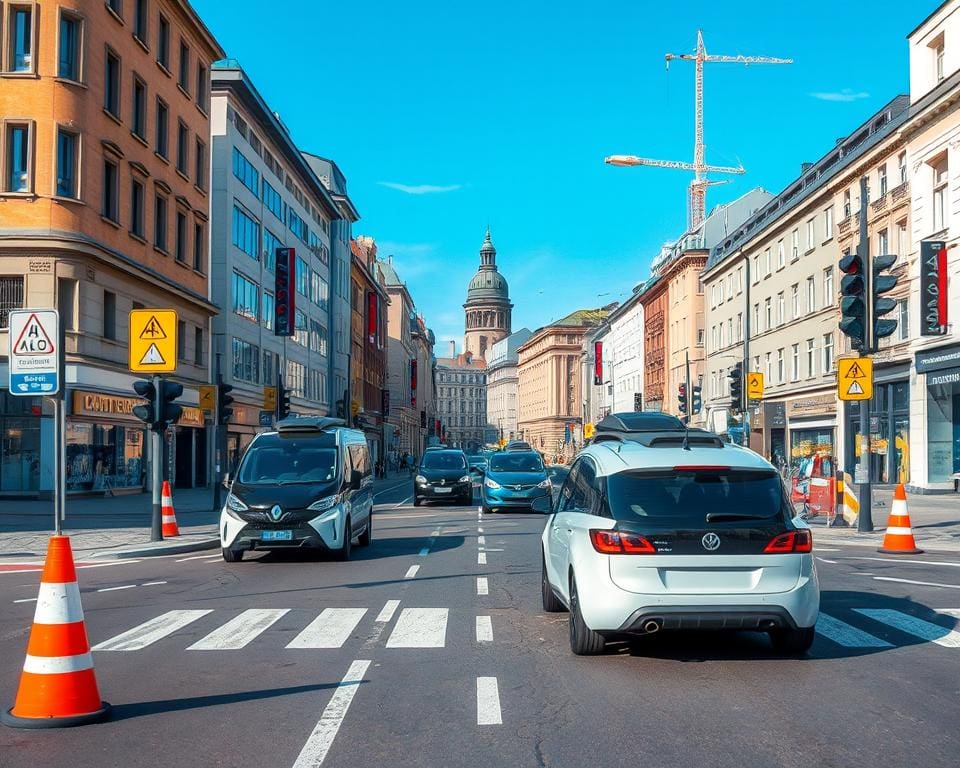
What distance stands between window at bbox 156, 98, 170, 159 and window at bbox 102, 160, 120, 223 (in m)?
4.77

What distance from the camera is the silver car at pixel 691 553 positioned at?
7805 millimetres

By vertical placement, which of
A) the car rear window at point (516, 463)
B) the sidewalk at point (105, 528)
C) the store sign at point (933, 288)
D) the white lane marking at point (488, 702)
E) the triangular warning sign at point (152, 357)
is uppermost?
the store sign at point (933, 288)

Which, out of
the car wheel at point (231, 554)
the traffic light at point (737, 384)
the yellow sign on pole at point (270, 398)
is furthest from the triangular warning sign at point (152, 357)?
the traffic light at point (737, 384)

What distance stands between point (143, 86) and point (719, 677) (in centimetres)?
3258

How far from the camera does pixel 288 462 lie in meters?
16.6

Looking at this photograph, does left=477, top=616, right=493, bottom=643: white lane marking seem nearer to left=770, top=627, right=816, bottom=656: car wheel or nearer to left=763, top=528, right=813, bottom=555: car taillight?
left=770, top=627, right=816, bottom=656: car wheel

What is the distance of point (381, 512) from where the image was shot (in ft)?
100

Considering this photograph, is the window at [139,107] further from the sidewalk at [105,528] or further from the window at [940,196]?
the window at [940,196]

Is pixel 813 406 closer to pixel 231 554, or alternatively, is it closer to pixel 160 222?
pixel 160 222

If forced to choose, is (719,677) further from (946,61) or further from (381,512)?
(946,61)

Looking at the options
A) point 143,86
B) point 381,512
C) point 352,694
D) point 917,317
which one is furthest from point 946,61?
point 352,694

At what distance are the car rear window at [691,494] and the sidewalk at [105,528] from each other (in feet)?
37.0

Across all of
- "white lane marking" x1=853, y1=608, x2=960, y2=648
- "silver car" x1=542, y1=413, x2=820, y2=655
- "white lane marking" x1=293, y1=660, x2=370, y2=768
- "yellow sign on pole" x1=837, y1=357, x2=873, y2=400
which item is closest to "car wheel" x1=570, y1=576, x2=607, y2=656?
"silver car" x1=542, y1=413, x2=820, y2=655

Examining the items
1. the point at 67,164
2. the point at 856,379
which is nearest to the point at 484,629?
the point at 856,379
